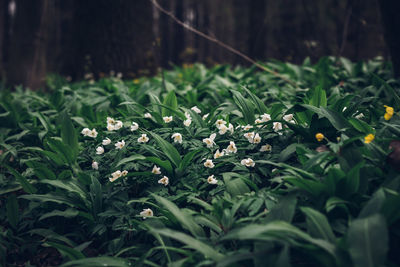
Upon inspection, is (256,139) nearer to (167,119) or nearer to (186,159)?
(186,159)

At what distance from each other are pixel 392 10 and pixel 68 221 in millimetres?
3007

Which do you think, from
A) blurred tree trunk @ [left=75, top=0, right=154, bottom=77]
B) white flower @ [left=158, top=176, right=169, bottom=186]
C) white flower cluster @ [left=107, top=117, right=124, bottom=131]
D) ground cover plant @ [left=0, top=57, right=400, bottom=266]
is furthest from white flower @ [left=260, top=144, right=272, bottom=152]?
blurred tree trunk @ [left=75, top=0, right=154, bottom=77]

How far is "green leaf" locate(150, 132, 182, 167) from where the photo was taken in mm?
2121

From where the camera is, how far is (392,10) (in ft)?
9.37

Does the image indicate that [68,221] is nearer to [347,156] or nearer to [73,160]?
[73,160]

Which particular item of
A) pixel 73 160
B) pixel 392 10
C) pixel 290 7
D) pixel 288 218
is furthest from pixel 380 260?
pixel 290 7

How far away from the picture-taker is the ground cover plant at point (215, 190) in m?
1.37

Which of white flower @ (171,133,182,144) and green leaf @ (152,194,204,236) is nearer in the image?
green leaf @ (152,194,204,236)

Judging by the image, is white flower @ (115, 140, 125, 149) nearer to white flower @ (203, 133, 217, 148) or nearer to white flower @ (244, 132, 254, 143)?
white flower @ (203, 133, 217, 148)

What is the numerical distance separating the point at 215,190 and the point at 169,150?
1.40 feet

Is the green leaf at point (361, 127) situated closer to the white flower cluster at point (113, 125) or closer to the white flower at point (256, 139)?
the white flower at point (256, 139)

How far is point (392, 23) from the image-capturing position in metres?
2.94

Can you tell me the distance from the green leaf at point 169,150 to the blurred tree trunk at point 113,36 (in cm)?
343

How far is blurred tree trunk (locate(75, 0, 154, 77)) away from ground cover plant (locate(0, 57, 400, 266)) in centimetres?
249
